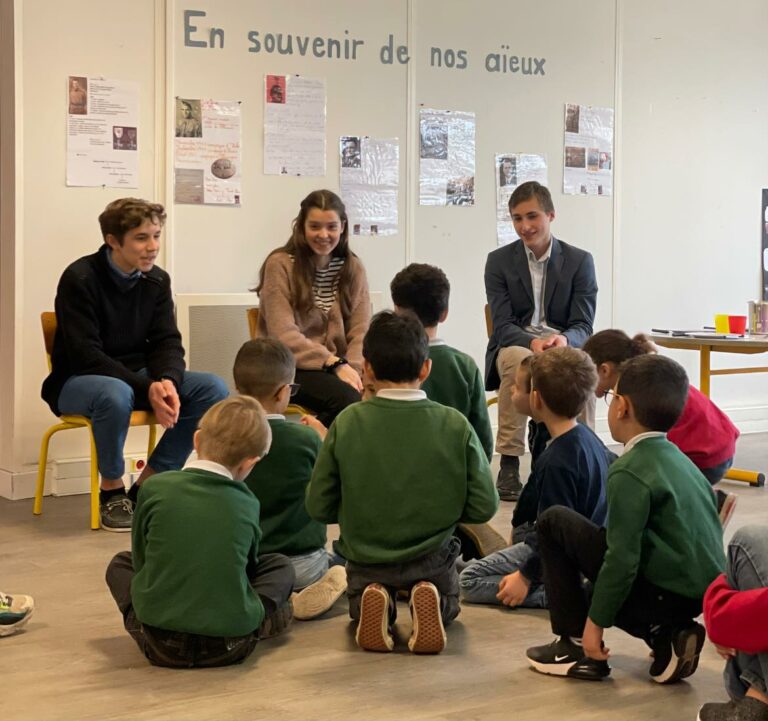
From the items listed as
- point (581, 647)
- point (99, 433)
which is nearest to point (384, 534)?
point (581, 647)

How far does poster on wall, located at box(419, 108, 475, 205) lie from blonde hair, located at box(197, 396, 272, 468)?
3.25m

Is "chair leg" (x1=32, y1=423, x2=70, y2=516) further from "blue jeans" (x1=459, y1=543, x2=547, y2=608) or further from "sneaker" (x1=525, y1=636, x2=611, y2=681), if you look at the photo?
"sneaker" (x1=525, y1=636, x2=611, y2=681)

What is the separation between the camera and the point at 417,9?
19.0ft

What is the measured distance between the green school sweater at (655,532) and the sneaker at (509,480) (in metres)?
2.33

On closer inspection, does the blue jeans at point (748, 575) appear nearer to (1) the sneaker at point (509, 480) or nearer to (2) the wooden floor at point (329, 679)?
(2) the wooden floor at point (329, 679)

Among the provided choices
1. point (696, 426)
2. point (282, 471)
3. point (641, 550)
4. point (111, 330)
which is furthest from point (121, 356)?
point (641, 550)

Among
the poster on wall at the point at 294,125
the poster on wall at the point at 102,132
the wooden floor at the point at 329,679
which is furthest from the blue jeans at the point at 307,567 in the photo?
the poster on wall at the point at 294,125

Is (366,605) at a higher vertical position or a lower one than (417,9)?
lower

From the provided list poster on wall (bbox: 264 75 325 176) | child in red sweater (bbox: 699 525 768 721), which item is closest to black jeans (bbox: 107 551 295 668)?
child in red sweater (bbox: 699 525 768 721)

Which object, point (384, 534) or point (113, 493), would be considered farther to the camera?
point (113, 493)

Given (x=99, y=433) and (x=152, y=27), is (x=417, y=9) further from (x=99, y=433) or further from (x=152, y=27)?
(x=99, y=433)

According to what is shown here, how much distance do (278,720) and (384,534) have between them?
605mm

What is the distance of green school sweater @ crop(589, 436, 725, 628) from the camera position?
2.56 metres

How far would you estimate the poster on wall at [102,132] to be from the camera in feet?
16.1
